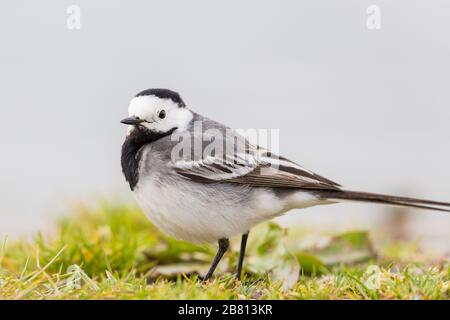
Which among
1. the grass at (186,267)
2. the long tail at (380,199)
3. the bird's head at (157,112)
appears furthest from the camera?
the bird's head at (157,112)

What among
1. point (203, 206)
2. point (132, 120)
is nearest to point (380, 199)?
point (203, 206)

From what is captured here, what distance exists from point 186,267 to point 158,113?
1.88 m

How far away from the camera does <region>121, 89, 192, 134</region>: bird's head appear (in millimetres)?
6695

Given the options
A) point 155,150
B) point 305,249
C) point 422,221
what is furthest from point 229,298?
point 422,221

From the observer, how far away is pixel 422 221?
11484 millimetres

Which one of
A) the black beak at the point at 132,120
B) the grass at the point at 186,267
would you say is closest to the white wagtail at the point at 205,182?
the black beak at the point at 132,120

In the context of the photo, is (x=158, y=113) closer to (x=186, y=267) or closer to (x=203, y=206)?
(x=203, y=206)

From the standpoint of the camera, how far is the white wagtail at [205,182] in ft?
21.0

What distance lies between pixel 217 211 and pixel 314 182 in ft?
2.96

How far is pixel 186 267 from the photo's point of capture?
7770 millimetres

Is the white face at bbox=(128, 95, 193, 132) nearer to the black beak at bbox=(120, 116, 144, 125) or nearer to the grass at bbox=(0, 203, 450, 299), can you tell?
the black beak at bbox=(120, 116, 144, 125)

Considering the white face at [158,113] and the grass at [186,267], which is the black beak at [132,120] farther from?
the grass at [186,267]

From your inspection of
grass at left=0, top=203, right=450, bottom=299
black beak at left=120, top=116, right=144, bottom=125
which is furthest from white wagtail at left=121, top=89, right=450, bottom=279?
grass at left=0, top=203, right=450, bottom=299
